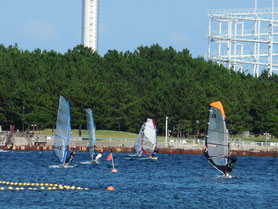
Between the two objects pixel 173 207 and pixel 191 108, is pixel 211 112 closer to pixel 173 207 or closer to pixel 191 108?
pixel 173 207

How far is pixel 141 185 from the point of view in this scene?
66.2 metres

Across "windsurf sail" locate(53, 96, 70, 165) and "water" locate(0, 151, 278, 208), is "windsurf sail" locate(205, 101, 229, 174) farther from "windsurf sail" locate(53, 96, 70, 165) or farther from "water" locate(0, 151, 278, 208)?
"windsurf sail" locate(53, 96, 70, 165)

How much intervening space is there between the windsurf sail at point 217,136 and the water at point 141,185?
251 cm

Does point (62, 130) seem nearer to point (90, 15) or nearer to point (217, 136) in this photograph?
point (217, 136)

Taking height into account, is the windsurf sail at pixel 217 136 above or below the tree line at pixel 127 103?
below

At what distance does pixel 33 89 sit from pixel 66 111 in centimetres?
7800

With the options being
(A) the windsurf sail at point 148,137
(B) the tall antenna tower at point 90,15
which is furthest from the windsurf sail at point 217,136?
(B) the tall antenna tower at point 90,15

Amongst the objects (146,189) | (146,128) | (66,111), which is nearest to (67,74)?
(146,128)

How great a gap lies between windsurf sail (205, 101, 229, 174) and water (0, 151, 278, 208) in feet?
8.22

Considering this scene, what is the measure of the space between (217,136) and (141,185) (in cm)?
809

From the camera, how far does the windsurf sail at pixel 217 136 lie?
6706 centimetres

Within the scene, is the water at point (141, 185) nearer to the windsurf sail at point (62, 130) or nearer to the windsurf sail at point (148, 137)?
the windsurf sail at point (62, 130)

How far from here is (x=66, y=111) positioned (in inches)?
2906

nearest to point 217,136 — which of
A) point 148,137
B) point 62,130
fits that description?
point 62,130
